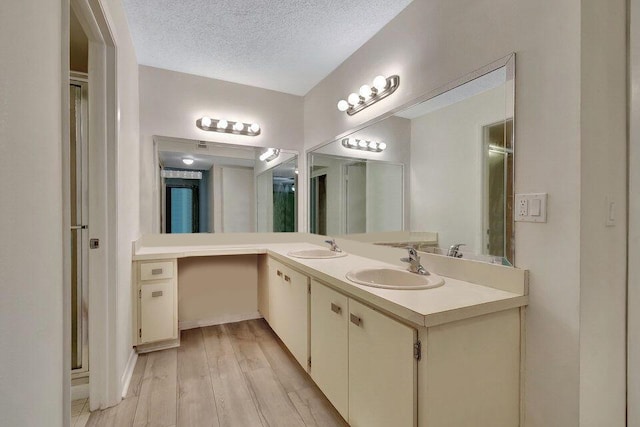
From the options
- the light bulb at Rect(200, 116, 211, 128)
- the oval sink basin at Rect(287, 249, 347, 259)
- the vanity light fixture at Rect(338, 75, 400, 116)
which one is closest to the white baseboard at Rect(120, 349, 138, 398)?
the oval sink basin at Rect(287, 249, 347, 259)

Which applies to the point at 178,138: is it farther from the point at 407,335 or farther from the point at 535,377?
the point at 535,377

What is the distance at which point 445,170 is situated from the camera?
1547mm

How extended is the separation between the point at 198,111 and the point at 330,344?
7.82 feet

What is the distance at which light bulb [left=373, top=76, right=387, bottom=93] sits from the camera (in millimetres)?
1936

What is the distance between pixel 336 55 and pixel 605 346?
239 cm

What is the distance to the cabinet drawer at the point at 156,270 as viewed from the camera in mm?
2168

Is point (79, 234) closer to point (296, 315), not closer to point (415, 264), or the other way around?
point (296, 315)

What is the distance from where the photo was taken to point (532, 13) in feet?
3.72

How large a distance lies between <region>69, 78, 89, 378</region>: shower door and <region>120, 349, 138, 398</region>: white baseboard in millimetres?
211

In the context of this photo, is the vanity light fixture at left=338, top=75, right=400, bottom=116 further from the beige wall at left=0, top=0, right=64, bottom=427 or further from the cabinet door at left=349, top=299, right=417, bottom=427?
the beige wall at left=0, top=0, right=64, bottom=427

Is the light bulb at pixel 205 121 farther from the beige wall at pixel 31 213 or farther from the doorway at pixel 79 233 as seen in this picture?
the beige wall at pixel 31 213

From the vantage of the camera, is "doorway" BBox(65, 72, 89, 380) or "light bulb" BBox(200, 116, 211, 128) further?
"light bulb" BBox(200, 116, 211, 128)

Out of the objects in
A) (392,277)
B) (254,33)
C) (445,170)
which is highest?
(254,33)

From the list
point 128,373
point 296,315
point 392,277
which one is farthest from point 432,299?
point 128,373
